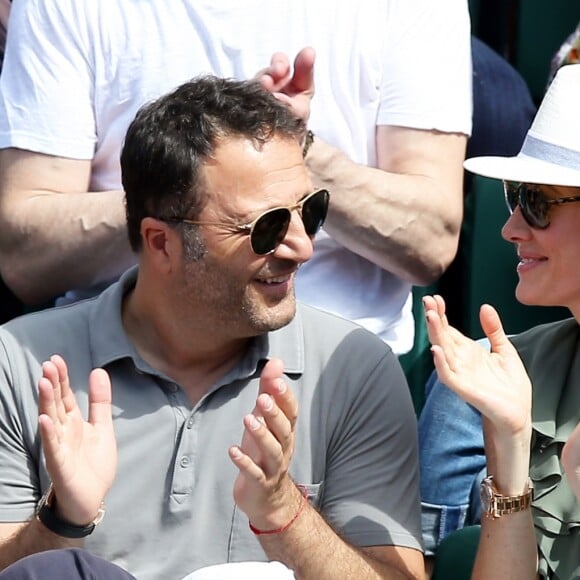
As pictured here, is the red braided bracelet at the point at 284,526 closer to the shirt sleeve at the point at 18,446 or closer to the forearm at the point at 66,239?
the shirt sleeve at the point at 18,446

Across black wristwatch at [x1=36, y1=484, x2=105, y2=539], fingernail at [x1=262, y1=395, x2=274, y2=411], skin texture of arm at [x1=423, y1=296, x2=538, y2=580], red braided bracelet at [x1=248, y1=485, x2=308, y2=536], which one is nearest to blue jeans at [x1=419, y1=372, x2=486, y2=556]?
skin texture of arm at [x1=423, y1=296, x2=538, y2=580]

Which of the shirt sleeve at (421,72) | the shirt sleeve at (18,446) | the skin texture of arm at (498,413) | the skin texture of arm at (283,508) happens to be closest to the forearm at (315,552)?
the skin texture of arm at (283,508)

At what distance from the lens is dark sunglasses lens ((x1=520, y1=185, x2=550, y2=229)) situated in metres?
2.62

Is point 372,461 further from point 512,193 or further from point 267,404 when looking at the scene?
point 512,193

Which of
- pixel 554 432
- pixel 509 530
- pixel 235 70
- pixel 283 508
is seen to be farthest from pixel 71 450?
pixel 235 70

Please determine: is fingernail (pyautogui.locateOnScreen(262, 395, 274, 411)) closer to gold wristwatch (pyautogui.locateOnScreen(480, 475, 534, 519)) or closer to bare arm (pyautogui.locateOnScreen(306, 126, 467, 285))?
gold wristwatch (pyautogui.locateOnScreen(480, 475, 534, 519))

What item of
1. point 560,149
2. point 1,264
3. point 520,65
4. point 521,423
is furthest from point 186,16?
point 520,65

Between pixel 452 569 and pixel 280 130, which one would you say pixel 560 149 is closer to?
pixel 280 130

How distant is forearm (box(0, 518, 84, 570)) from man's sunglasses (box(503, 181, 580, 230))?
101cm

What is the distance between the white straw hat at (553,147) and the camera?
102 inches

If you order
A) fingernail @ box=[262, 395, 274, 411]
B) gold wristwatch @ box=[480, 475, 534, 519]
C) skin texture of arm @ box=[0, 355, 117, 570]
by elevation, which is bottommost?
gold wristwatch @ box=[480, 475, 534, 519]

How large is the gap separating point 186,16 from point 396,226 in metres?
0.64

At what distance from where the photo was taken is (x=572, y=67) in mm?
2709

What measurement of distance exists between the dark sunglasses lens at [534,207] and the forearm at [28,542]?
39.8 inches
